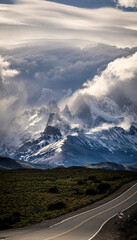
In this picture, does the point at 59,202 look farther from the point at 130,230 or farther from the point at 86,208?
the point at 130,230

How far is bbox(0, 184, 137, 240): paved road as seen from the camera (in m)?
38.3

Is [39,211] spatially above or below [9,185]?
above

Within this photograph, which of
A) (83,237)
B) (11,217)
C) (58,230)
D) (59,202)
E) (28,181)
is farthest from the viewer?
(28,181)

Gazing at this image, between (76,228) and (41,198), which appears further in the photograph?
(41,198)

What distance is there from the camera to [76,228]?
43500 millimetres

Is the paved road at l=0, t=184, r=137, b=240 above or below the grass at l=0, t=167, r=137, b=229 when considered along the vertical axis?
above

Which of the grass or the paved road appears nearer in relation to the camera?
the paved road

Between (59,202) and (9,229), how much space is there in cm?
1583

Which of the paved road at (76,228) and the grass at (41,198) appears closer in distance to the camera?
the paved road at (76,228)

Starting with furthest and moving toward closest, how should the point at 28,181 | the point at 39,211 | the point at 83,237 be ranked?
the point at 28,181, the point at 39,211, the point at 83,237

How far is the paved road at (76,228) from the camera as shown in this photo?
126 feet

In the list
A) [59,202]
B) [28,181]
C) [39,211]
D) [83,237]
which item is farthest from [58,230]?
[28,181]

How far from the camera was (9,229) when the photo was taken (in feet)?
147

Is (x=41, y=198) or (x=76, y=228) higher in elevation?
(x=76, y=228)
